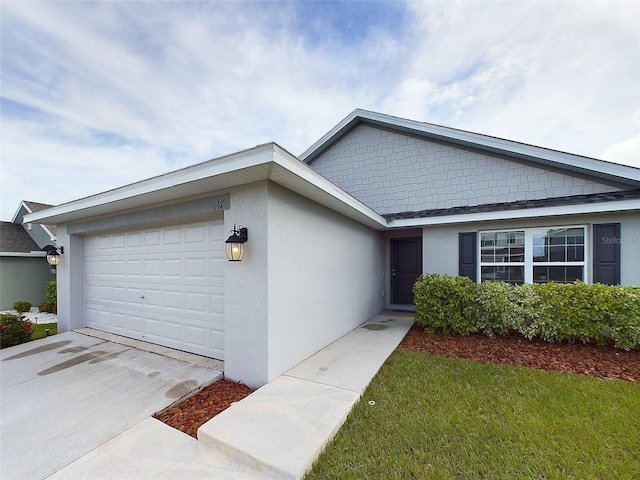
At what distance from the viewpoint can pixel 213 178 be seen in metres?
3.60

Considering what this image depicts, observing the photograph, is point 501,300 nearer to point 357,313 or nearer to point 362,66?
point 357,313

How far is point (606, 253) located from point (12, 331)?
13139 mm

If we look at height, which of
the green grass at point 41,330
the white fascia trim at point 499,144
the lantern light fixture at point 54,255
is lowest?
the green grass at point 41,330

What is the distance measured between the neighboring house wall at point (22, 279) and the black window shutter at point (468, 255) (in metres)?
17.2

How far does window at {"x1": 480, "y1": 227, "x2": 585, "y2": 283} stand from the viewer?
5.97 m

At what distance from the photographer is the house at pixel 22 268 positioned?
11.0 metres

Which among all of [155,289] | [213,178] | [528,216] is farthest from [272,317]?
[528,216]

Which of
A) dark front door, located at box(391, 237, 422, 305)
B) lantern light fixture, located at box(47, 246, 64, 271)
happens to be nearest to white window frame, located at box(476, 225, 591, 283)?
dark front door, located at box(391, 237, 422, 305)

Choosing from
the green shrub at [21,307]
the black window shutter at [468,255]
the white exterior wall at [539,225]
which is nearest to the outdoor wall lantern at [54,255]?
the green shrub at [21,307]

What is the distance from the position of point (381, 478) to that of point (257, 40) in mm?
8776

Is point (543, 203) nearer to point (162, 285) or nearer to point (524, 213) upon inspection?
point (524, 213)

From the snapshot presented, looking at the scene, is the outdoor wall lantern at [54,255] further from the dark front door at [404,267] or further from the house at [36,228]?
the dark front door at [404,267]

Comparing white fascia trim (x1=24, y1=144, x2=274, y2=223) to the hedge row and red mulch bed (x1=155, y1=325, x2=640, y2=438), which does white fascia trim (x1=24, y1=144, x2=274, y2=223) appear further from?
the hedge row

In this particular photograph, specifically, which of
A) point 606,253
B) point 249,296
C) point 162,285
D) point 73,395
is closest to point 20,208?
point 162,285
